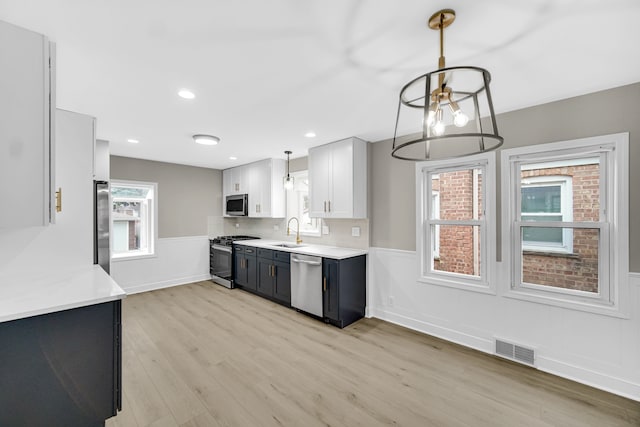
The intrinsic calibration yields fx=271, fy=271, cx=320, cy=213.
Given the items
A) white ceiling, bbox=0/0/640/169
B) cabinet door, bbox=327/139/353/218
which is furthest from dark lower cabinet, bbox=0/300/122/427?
cabinet door, bbox=327/139/353/218

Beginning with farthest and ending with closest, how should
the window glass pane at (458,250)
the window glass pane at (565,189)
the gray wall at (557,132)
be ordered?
the window glass pane at (458,250), the window glass pane at (565,189), the gray wall at (557,132)

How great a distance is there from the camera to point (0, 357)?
1.29m

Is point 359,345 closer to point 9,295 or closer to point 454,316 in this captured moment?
point 454,316

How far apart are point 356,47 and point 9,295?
7.97ft

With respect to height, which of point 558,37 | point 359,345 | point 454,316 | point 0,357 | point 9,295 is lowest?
point 359,345

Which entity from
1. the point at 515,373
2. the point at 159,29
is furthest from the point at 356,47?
the point at 515,373

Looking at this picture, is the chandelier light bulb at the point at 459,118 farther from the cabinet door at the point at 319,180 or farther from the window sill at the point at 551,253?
the cabinet door at the point at 319,180

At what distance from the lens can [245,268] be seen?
4785 mm

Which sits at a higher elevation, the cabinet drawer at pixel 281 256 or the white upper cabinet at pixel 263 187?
the white upper cabinet at pixel 263 187

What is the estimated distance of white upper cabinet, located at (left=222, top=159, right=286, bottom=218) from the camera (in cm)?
491

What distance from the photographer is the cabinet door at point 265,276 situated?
429 centimetres

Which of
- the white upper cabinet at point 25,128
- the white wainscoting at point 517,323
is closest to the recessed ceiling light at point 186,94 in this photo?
the white upper cabinet at point 25,128

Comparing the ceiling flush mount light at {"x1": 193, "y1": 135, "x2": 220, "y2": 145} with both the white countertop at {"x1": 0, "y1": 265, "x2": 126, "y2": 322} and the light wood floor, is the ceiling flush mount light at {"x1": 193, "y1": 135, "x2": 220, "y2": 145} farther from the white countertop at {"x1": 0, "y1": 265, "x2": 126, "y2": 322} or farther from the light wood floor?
the light wood floor

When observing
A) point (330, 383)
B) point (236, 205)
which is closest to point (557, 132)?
point (330, 383)
